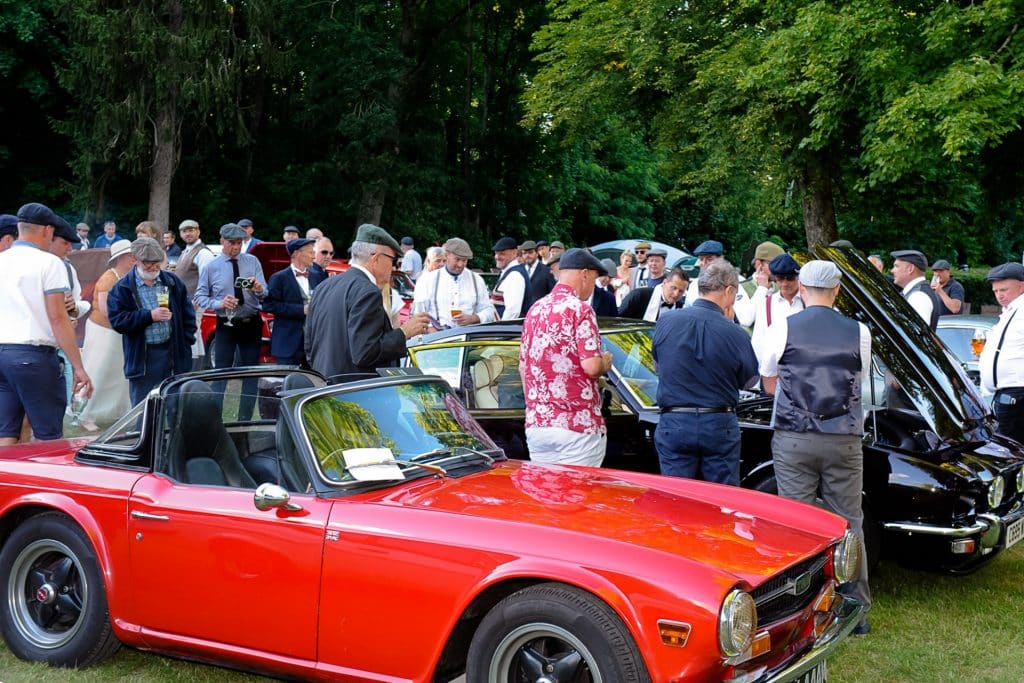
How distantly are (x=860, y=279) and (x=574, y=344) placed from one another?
2.14 meters

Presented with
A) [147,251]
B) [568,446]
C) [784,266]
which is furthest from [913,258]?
[147,251]

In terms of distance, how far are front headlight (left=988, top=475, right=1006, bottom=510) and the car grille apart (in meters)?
2.29

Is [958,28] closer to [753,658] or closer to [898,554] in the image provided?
[898,554]

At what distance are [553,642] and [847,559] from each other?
4.53 ft

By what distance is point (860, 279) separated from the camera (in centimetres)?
655

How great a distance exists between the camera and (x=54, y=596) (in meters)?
4.70

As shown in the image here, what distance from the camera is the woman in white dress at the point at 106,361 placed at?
891cm

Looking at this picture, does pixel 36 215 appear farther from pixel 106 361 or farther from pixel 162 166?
pixel 162 166

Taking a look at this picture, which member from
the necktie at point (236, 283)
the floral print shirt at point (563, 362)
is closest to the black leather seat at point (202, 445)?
the floral print shirt at point (563, 362)

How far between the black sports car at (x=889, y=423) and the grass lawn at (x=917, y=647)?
33cm

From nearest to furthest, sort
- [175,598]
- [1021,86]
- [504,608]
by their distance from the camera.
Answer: [504,608] < [175,598] < [1021,86]

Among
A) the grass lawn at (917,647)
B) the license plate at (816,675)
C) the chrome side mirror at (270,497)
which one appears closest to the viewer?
the license plate at (816,675)

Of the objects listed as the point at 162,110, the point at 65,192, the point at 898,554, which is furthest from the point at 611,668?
the point at 65,192

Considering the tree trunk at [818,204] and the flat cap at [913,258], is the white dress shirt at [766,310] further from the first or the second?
the tree trunk at [818,204]
